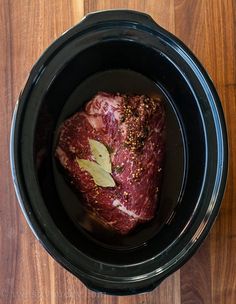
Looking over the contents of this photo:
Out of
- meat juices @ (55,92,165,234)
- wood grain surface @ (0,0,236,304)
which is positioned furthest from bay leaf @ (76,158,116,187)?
wood grain surface @ (0,0,236,304)

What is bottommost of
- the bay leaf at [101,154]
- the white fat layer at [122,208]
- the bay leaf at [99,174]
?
the white fat layer at [122,208]

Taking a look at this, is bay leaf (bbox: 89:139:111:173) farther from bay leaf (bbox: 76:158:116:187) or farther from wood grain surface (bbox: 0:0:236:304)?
wood grain surface (bbox: 0:0:236:304)

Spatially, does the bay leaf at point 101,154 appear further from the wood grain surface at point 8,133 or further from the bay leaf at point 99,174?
the wood grain surface at point 8,133

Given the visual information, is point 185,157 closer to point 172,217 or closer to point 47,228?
point 172,217

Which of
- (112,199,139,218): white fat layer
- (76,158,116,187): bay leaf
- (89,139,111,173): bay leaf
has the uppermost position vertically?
(89,139,111,173): bay leaf

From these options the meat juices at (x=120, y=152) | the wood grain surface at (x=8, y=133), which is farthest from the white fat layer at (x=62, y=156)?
the wood grain surface at (x=8, y=133)

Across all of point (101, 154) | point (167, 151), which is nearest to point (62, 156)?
point (101, 154)

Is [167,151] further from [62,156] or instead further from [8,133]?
[8,133]
